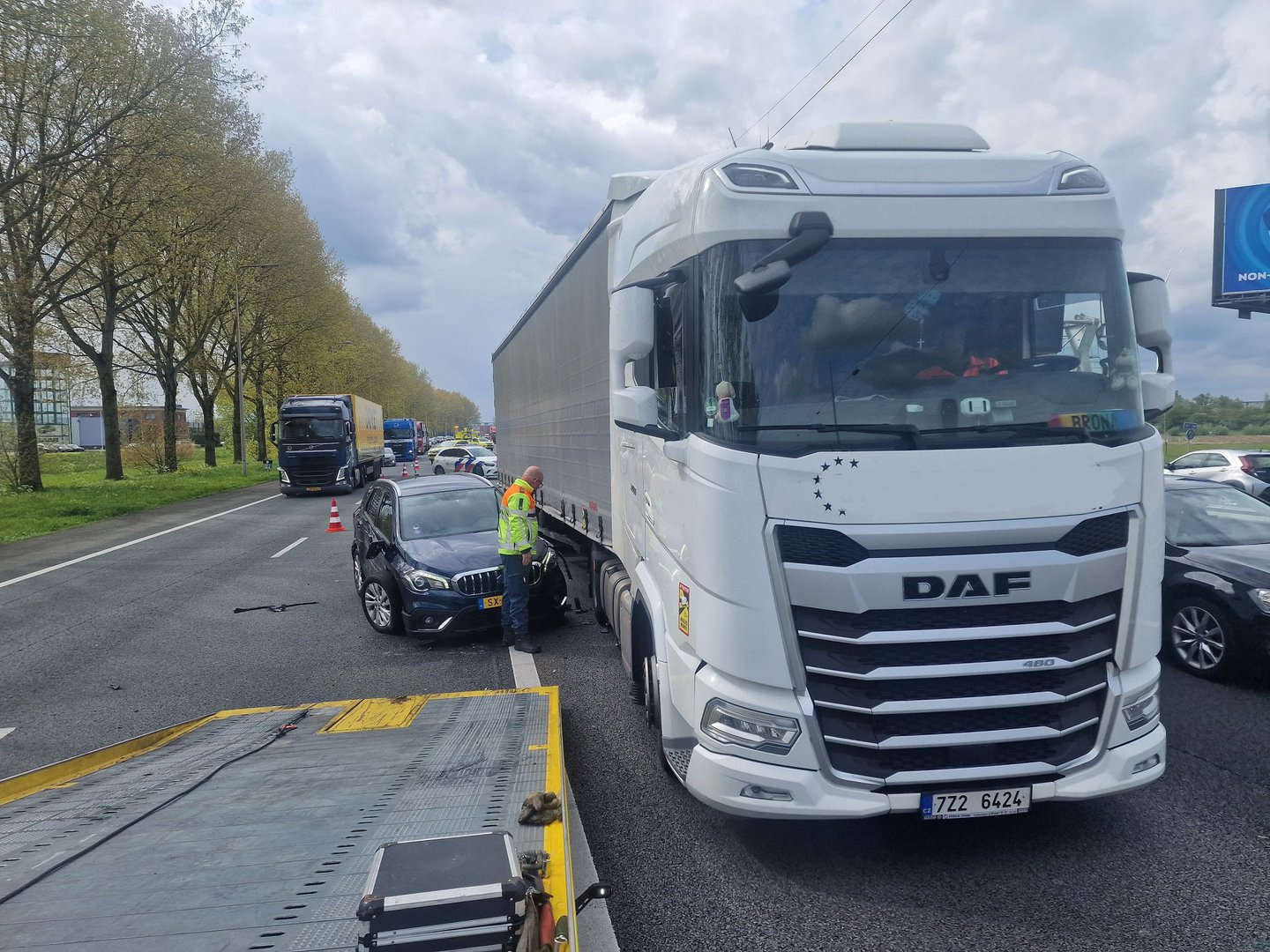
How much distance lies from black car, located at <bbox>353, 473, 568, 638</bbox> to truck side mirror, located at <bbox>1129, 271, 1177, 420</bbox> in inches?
229

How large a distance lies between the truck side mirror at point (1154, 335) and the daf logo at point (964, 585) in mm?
1349

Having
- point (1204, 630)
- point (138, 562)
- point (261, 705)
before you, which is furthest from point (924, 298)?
point (138, 562)

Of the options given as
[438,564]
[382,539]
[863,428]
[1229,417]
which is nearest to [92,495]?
[382,539]

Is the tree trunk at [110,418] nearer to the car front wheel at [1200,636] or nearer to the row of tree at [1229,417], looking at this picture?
the car front wheel at [1200,636]

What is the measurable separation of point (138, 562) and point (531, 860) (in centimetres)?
1342

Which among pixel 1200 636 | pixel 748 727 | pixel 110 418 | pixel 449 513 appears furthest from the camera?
pixel 110 418

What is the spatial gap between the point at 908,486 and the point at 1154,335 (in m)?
1.82

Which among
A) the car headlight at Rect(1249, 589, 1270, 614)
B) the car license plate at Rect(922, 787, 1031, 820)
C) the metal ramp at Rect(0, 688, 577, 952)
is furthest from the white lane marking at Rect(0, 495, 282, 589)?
the car headlight at Rect(1249, 589, 1270, 614)

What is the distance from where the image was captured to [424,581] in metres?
8.20

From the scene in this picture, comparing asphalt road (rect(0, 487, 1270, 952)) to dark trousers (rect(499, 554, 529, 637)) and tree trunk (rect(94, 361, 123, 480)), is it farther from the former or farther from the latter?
tree trunk (rect(94, 361, 123, 480))

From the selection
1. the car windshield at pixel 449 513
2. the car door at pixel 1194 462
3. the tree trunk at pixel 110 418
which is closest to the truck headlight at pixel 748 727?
the car windshield at pixel 449 513

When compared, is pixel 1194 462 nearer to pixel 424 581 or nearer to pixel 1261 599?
pixel 1261 599

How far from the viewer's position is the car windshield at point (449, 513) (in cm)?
921

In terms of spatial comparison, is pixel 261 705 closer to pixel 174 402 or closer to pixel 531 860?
pixel 531 860
